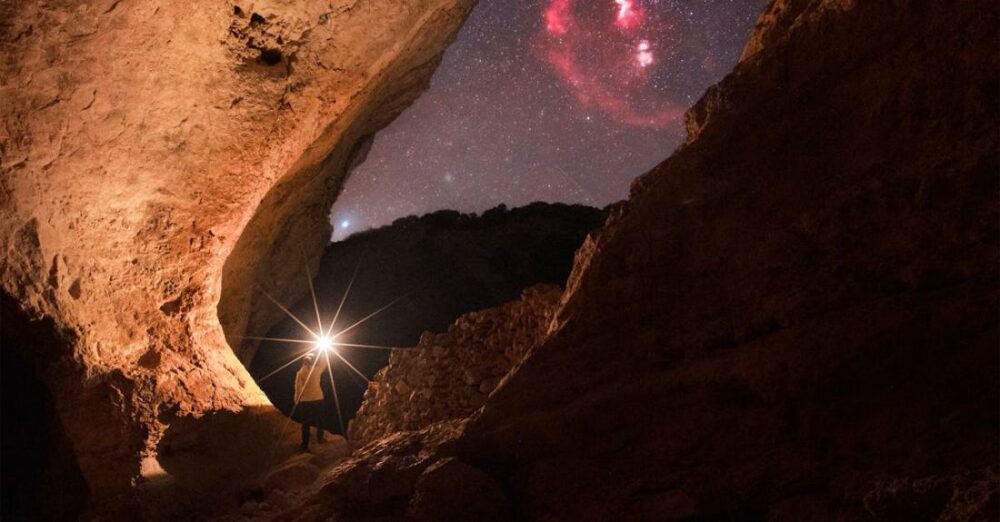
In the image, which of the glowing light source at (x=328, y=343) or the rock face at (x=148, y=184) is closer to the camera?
the rock face at (x=148, y=184)

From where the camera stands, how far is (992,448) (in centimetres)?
198

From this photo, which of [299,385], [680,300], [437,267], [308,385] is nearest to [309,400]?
[308,385]

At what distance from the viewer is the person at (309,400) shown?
5945 mm

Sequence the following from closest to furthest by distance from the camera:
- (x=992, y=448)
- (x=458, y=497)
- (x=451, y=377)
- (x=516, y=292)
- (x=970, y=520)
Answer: (x=970, y=520) < (x=992, y=448) < (x=458, y=497) < (x=451, y=377) < (x=516, y=292)

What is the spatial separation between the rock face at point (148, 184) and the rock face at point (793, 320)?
2186 millimetres

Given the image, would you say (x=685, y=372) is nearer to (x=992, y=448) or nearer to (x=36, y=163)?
(x=992, y=448)

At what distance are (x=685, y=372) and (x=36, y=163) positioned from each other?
505 centimetres

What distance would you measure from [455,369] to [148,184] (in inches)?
158

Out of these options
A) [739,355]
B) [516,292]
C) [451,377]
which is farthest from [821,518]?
[516,292]

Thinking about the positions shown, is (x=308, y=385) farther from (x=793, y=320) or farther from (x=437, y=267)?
(x=437, y=267)

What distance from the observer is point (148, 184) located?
5023mm

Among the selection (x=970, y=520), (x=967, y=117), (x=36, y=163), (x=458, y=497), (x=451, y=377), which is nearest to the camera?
(x=970, y=520)

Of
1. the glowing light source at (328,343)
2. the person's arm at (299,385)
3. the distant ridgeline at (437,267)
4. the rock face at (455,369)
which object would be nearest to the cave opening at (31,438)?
the person's arm at (299,385)

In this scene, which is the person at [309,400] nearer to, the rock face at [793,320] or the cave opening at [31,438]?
the cave opening at [31,438]
